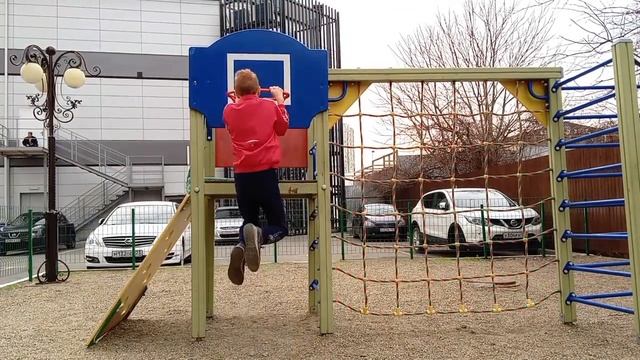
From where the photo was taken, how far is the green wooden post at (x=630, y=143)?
154 inches

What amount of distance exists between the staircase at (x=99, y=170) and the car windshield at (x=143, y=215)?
33.4 ft

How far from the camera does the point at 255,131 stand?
3.86 meters

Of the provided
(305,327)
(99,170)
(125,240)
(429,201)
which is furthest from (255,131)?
(99,170)

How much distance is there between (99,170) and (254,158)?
18.7 meters

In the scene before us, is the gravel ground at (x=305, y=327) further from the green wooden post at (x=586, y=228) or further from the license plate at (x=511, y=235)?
the green wooden post at (x=586, y=228)

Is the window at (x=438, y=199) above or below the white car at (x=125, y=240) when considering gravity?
above

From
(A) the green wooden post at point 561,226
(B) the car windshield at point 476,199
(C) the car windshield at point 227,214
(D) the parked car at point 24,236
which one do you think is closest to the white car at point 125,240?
(D) the parked car at point 24,236

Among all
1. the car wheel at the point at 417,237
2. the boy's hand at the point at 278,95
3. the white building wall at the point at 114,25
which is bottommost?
the car wheel at the point at 417,237

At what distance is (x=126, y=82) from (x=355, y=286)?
17.6 meters

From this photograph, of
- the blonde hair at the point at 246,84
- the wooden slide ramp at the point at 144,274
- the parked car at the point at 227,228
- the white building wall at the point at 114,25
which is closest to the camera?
the blonde hair at the point at 246,84

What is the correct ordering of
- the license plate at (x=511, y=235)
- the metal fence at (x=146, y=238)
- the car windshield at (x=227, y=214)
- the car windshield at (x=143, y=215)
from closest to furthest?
the metal fence at (x=146, y=238)
the license plate at (x=511, y=235)
the car windshield at (x=143, y=215)
the car windshield at (x=227, y=214)

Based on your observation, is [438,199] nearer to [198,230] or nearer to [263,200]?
[198,230]

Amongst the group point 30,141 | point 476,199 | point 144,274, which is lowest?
point 144,274

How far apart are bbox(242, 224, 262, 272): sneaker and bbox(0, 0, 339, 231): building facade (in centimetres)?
1807
